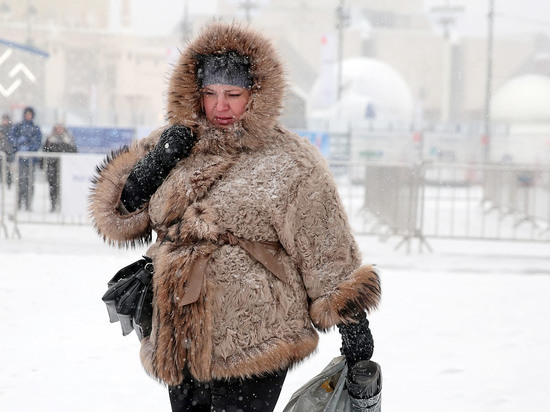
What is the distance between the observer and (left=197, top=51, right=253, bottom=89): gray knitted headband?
240cm

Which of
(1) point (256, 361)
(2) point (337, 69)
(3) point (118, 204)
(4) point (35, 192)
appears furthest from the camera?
(2) point (337, 69)

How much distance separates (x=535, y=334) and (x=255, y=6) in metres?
27.4

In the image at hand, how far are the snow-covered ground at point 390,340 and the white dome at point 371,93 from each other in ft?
109

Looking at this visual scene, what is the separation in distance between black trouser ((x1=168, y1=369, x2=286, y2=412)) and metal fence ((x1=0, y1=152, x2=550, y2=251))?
7092 mm

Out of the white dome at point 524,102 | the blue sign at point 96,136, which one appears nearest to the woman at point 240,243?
the blue sign at point 96,136

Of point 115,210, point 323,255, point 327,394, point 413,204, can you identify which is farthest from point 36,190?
point 323,255

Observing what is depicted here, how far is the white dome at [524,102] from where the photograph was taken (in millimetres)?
41031

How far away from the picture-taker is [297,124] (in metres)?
30.5

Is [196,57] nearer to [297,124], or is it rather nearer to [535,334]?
[535,334]

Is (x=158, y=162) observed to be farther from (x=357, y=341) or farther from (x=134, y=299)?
(x=357, y=341)

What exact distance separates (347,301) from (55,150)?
12.3 metres

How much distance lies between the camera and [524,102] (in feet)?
135

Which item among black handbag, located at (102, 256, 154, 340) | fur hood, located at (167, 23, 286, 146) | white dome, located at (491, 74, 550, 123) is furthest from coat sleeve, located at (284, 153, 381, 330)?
white dome, located at (491, 74, 550, 123)

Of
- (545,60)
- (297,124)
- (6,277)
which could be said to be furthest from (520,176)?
(545,60)
